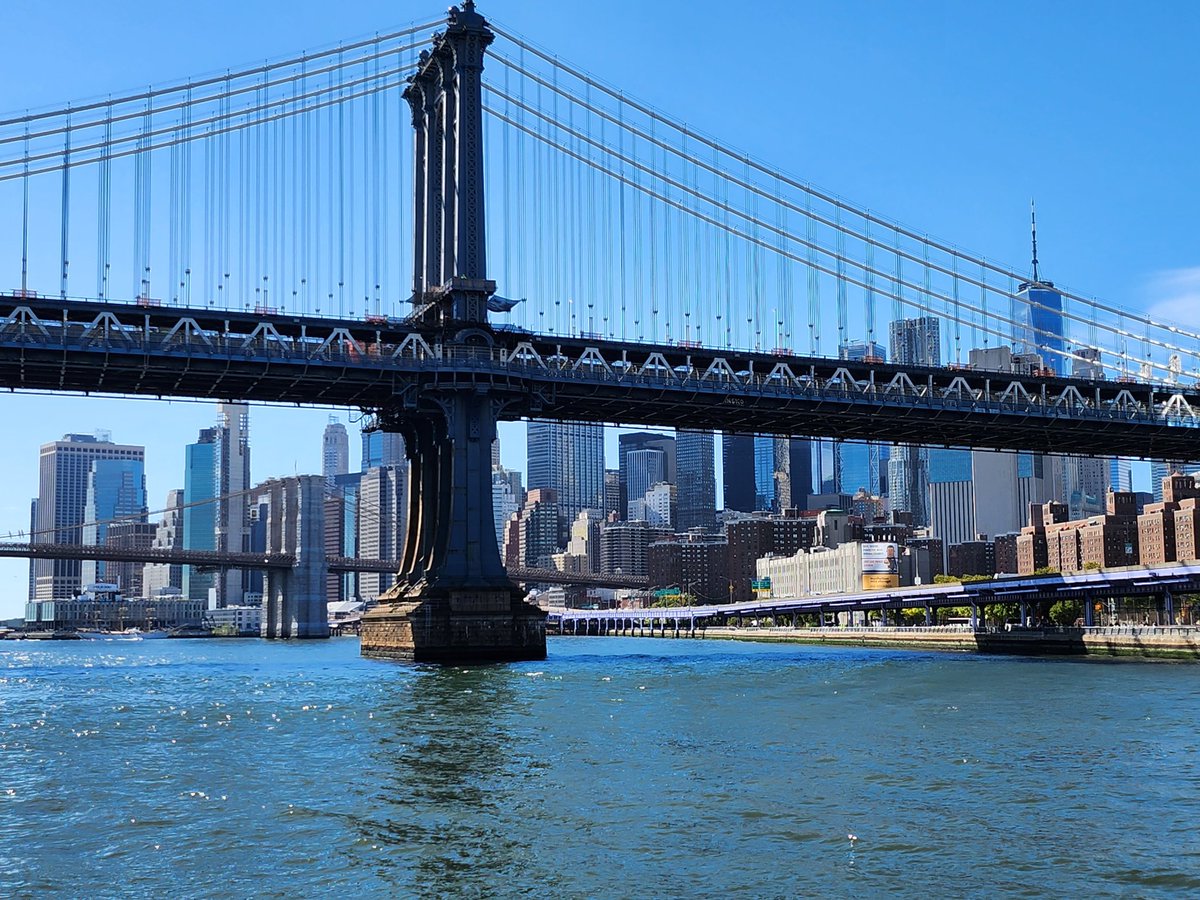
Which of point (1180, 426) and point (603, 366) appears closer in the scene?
point (603, 366)

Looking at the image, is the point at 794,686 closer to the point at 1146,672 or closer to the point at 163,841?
the point at 1146,672

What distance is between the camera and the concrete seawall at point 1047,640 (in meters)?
88.4

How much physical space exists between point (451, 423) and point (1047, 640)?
48382mm

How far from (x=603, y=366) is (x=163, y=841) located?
2578 inches

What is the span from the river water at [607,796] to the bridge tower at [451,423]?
23.1 m

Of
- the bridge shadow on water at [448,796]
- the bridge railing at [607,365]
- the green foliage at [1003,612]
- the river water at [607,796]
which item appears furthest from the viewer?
the green foliage at [1003,612]

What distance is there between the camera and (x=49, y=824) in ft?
88.3

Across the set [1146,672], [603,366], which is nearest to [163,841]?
[1146,672]

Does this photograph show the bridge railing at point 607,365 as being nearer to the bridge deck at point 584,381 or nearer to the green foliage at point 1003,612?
the bridge deck at point 584,381

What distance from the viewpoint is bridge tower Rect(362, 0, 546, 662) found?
78375mm

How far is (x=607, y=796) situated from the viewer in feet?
96.2

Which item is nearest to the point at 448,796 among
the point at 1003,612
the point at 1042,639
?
the point at 1042,639

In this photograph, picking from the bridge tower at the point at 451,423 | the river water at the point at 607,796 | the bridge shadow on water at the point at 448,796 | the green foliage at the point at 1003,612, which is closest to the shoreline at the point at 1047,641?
the green foliage at the point at 1003,612

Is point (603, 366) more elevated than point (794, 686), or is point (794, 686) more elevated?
point (603, 366)
